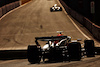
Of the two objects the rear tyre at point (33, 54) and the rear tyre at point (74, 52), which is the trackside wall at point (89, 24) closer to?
the rear tyre at point (74, 52)

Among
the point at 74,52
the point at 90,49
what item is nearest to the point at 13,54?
the point at 74,52

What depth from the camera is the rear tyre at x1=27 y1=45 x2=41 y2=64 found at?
12.7 meters

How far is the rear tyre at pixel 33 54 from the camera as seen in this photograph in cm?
1273

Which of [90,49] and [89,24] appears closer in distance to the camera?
[90,49]

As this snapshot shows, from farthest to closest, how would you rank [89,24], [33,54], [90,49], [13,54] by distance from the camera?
[89,24] → [13,54] → [90,49] → [33,54]

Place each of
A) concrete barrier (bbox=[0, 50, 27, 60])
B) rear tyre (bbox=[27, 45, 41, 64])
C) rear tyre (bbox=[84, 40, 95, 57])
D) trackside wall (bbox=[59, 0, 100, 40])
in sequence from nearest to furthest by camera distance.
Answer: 1. rear tyre (bbox=[27, 45, 41, 64])
2. rear tyre (bbox=[84, 40, 95, 57])
3. concrete barrier (bbox=[0, 50, 27, 60])
4. trackside wall (bbox=[59, 0, 100, 40])

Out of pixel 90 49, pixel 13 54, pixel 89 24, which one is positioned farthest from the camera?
pixel 89 24

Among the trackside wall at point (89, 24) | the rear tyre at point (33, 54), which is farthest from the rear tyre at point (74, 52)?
the trackside wall at point (89, 24)

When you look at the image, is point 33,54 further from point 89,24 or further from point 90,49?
A: point 89,24

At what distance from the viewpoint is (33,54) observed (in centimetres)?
1276

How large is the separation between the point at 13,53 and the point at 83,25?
66.9 ft

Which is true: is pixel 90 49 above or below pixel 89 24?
below

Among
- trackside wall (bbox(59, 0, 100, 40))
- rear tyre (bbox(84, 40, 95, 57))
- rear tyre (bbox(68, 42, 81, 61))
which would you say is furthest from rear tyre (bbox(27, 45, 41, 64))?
trackside wall (bbox(59, 0, 100, 40))

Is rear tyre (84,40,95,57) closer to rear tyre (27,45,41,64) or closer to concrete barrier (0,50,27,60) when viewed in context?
rear tyre (27,45,41,64)
